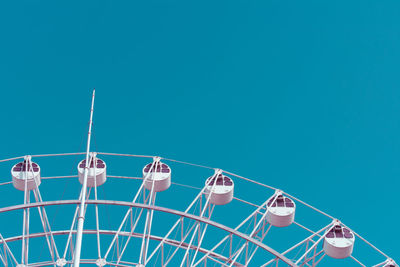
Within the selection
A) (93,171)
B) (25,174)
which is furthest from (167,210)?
(25,174)

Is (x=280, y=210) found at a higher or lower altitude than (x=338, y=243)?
higher

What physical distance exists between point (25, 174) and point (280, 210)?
17060mm

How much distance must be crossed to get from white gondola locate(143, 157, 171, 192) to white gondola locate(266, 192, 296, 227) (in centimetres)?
713

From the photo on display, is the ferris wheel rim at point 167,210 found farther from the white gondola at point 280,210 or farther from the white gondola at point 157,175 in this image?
the white gondola at point 157,175

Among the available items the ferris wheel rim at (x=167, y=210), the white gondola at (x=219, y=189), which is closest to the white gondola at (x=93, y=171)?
the ferris wheel rim at (x=167, y=210)

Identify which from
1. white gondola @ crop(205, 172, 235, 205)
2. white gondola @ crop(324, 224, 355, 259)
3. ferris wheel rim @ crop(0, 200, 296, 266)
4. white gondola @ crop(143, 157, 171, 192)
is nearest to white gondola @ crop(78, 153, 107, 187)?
white gondola @ crop(143, 157, 171, 192)

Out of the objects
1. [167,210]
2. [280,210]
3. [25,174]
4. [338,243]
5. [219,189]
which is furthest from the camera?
[219,189]

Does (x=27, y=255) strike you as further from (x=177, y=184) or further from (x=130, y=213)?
(x=177, y=184)

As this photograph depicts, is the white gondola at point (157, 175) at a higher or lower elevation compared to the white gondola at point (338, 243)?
higher

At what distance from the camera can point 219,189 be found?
3878cm

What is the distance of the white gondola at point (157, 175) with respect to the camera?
3891 cm

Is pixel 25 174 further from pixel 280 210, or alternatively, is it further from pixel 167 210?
pixel 280 210

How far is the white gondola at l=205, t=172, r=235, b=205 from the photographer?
3866 centimetres

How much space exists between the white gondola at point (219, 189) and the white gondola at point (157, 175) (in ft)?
9.18
